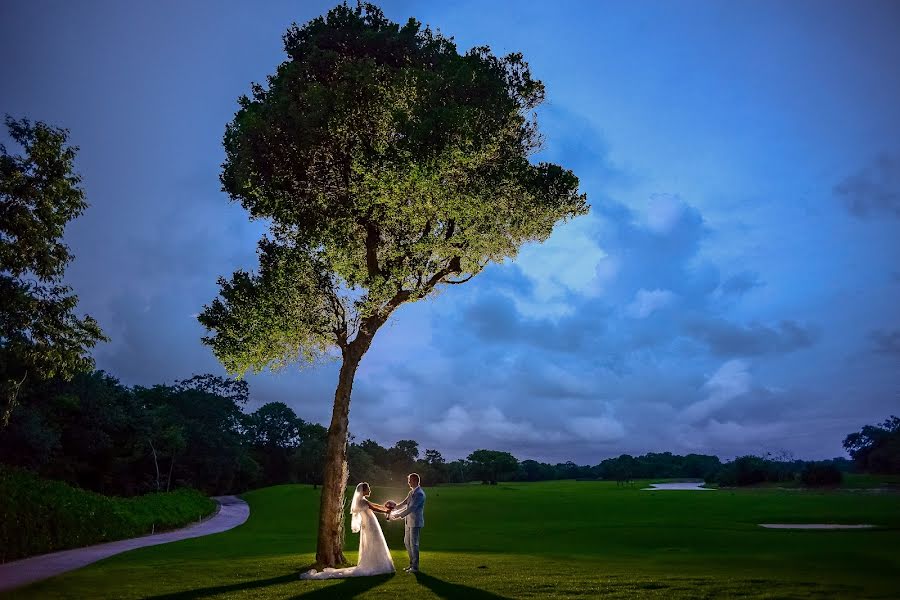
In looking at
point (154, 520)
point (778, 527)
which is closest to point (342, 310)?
point (154, 520)

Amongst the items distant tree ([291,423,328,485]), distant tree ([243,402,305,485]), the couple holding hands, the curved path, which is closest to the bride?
the couple holding hands

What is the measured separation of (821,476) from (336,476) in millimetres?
83495

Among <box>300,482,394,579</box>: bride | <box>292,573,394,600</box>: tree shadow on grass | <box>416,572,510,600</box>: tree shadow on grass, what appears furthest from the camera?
<box>300,482,394,579</box>: bride

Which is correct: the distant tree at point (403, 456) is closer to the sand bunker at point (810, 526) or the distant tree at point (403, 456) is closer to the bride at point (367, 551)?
the sand bunker at point (810, 526)

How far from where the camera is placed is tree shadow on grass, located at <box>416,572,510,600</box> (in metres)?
15.2

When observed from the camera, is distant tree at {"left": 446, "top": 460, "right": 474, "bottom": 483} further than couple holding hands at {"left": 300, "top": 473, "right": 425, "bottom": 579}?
Yes

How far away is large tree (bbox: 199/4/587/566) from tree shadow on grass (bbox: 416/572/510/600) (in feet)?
17.4

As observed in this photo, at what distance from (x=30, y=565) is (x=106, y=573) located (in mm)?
5282

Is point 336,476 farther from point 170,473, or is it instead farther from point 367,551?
point 170,473

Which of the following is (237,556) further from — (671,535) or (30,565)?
(671,535)

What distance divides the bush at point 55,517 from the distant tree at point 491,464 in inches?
4355

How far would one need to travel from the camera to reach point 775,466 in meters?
100

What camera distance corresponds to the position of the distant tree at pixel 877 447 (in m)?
97.8

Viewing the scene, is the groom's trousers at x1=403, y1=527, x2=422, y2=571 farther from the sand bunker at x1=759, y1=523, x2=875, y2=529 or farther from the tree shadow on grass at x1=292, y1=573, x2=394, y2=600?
the sand bunker at x1=759, y1=523, x2=875, y2=529
